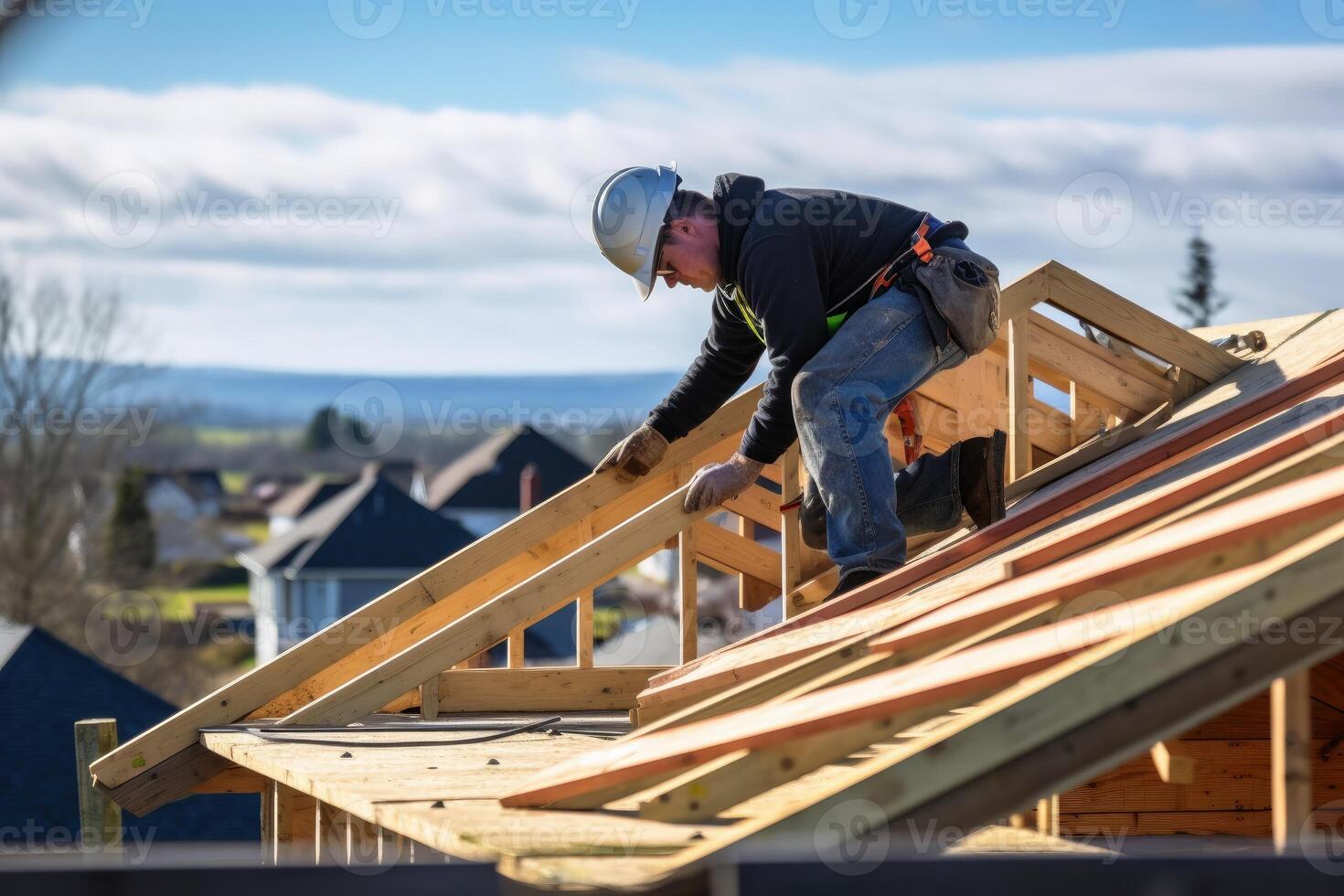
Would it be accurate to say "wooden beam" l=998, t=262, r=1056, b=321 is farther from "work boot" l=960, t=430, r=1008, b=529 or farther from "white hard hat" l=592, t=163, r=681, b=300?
"white hard hat" l=592, t=163, r=681, b=300

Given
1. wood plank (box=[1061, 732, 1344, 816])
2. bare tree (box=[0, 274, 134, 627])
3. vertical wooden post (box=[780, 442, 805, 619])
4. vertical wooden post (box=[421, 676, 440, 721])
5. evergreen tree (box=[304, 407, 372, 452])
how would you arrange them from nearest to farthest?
wood plank (box=[1061, 732, 1344, 816]), vertical wooden post (box=[421, 676, 440, 721]), vertical wooden post (box=[780, 442, 805, 619]), bare tree (box=[0, 274, 134, 627]), evergreen tree (box=[304, 407, 372, 452])

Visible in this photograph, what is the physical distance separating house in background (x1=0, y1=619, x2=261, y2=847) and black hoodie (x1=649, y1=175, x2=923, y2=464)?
9.15m

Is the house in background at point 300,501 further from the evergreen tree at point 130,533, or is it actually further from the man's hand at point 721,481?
the man's hand at point 721,481

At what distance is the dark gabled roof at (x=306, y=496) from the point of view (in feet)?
236

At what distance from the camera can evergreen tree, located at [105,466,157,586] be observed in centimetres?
5053

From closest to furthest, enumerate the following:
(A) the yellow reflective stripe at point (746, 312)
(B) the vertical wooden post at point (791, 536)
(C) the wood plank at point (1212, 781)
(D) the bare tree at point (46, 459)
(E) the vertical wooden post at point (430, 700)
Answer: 1. (C) the wood plank at point (1212, 781)
2. (A) the yellow reflective stripe at point (746, 312)
3. (E) the vertical wooden post at point (430, 700)
4. (B) the vertical wooden post at point (791, 536)
5. (D) the bare tree at point (46, 459)

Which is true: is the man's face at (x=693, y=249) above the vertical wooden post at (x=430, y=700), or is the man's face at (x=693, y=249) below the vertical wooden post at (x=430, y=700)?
above

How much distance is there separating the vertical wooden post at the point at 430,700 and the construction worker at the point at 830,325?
1.46 metres

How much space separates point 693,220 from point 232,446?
90.4 m

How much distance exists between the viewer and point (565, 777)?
12.1 feet

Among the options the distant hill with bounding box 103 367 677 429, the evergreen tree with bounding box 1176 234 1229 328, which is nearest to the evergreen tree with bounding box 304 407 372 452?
the distant hill with bounding box 103 367 677 429

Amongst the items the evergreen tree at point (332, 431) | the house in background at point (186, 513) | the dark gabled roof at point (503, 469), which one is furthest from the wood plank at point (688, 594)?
the house in background at point (186, 513)

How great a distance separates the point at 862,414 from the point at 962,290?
61 cm

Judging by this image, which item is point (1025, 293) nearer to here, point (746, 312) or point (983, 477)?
point (983, 477)
